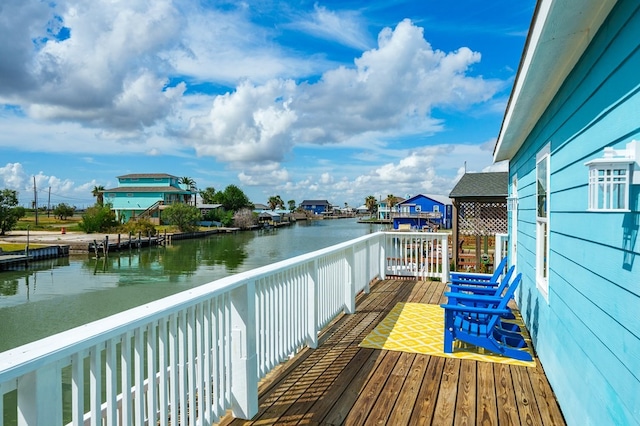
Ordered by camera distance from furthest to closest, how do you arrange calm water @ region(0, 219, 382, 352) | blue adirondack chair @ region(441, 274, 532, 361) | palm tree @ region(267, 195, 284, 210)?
palm tree @ region(267, 195, 284, 210) < calm water @ region(0, 219, 382, 352) < blue adirondack chair @ region(441, 274, 532, 361)

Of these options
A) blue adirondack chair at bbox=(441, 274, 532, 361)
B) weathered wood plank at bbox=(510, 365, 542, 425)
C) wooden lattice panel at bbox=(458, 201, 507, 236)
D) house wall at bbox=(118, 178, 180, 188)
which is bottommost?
weathered wood plank at bbox=(510, 365, 542, 425)

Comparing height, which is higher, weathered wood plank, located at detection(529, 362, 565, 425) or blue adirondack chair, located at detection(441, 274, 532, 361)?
blue adirondack chair, located at detection(441, 274, 532, 361)

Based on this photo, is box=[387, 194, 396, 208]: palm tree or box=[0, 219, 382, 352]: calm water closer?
box=[0, 219, 382, 352]: calm water

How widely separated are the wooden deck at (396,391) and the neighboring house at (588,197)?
241mm

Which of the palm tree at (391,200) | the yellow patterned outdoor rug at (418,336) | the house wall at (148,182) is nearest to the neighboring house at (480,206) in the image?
the yellow patterned outdoor rug at (418,336)

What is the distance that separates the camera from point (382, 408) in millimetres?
2744

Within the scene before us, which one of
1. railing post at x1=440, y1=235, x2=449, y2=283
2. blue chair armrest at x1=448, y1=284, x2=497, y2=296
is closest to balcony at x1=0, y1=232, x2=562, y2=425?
blue chair armrest at x1=448, y1=284, x2=497, y2=296

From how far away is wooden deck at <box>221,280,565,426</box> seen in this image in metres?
2.62

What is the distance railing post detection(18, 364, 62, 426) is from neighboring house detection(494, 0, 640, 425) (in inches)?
80.8

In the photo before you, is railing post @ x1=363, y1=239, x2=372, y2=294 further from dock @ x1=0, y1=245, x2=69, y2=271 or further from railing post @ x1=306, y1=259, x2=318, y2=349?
dock @ x1=0, y1=245, x2=69, y2=271

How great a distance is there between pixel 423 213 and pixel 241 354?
4656 cm

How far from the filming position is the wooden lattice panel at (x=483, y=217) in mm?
11656

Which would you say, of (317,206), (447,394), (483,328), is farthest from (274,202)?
(447,394)

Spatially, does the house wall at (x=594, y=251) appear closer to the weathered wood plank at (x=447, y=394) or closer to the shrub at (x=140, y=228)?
the weathered wood plank at (x=447, y=394)
